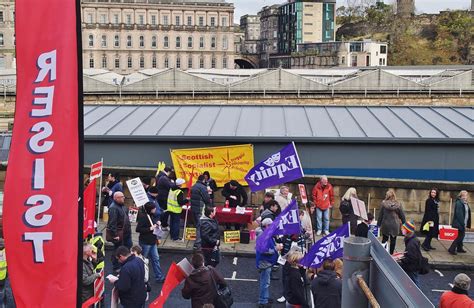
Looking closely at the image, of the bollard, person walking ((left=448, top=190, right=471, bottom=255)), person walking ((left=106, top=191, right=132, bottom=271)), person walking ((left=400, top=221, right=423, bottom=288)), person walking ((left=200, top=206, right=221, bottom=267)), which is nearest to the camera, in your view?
the bollard

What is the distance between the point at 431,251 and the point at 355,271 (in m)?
10.5

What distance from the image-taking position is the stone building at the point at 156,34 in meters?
120

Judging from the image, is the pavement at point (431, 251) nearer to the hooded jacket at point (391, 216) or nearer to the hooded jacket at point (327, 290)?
the hooded jacket at point (391, 216)

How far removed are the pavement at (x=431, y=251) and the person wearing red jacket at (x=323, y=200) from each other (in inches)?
19.0

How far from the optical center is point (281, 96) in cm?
4581

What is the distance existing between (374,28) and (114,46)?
2388 inches

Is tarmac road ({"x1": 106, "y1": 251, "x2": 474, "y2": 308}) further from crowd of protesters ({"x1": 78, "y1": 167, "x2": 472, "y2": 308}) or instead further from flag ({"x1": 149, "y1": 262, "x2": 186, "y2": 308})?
flag ({"x1": 149, "y1": 262, "x2": 186, "y2": 308})

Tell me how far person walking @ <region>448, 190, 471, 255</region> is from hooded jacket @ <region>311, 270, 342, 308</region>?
6146mm

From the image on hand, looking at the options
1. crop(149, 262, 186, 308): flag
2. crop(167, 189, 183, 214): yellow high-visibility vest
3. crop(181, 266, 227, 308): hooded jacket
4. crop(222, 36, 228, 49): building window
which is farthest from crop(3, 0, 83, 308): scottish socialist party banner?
crop(222, 36, 228, 49): building window

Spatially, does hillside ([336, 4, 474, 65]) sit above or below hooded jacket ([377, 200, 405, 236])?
above

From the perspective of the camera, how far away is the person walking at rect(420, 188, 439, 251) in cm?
1364

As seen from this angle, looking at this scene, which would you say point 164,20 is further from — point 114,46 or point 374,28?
point 374,28

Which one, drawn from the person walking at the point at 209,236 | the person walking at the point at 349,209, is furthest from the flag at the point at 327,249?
the person walking at the point at 349,209

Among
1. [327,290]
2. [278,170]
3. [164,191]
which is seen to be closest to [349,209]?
[278,170]
